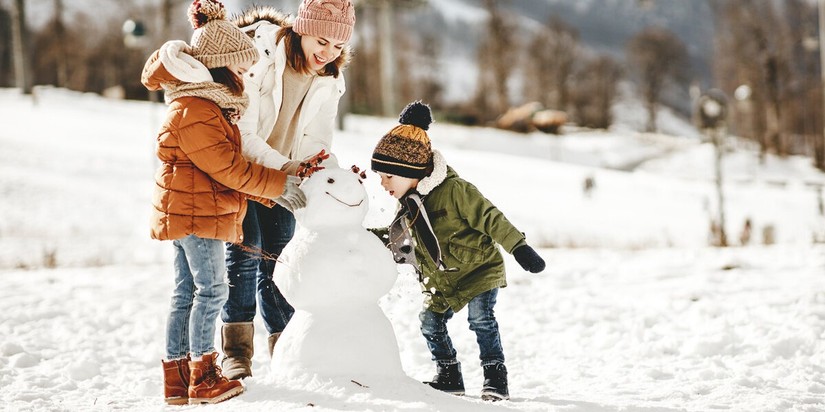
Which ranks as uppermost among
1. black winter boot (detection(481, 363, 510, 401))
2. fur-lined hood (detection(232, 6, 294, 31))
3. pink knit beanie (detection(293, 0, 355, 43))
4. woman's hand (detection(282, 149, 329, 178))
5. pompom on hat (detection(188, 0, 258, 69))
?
fur-lined hood (detection(232, 6, 294, 31))

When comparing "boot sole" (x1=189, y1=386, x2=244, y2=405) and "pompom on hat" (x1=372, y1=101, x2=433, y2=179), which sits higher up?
"pompom on hat" (x1=372, y1=101, x2=433, y2=179)

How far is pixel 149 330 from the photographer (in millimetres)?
4758

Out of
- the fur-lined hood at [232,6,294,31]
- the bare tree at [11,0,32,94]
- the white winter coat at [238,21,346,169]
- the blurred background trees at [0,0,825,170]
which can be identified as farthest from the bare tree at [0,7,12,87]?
the white winter coat at [238,21,346,169]

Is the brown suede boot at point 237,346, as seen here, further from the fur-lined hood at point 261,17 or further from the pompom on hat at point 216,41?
the fur-lined hood at point 261,17

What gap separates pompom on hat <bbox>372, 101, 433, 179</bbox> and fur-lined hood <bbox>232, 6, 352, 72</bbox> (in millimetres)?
506

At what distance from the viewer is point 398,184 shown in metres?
3.12

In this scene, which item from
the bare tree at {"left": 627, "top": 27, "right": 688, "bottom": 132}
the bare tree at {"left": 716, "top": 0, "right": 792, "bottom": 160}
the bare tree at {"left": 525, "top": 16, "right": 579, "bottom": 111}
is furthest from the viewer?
the bare tree at {"left": 627, "top": 27, "right": 688, "bottom": 132}

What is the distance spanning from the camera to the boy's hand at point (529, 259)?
284 centimetres

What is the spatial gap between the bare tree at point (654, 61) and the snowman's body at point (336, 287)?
5367 cm

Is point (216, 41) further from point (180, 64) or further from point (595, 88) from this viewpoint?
point (595, 88)

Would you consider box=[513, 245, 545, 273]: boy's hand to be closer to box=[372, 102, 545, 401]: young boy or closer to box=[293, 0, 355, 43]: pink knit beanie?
box=[372, 102, 545, 401]: young boy

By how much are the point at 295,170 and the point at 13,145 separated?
15659mm

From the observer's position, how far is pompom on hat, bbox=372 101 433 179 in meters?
3.05

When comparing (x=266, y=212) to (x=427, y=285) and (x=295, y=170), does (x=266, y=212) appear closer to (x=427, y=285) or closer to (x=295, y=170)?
(x=295, y=170)
